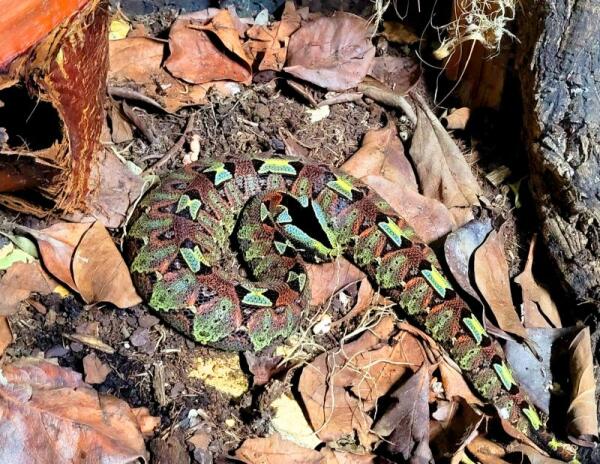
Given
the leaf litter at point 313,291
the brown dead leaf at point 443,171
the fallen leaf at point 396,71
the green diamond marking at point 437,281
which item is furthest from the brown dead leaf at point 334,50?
the green diamond marking at point 437,281

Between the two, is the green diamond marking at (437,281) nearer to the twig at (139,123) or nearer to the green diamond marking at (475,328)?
the green diamond marking at (475,328)

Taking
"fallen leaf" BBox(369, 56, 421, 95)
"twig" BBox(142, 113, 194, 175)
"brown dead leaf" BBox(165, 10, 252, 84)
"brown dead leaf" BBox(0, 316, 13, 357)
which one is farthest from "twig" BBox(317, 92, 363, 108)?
"brown dead leaf" BBox(0, 316, 13, 357)

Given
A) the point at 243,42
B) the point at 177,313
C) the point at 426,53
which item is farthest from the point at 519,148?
the point at 177,313

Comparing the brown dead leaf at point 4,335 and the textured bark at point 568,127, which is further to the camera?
the textured bark at point 568,127

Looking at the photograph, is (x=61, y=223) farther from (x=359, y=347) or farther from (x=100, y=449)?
(x=359, y=347)

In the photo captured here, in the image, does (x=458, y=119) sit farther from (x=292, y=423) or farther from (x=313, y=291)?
(x=292, y=423)

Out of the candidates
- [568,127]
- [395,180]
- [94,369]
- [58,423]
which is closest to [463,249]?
[395,180]
